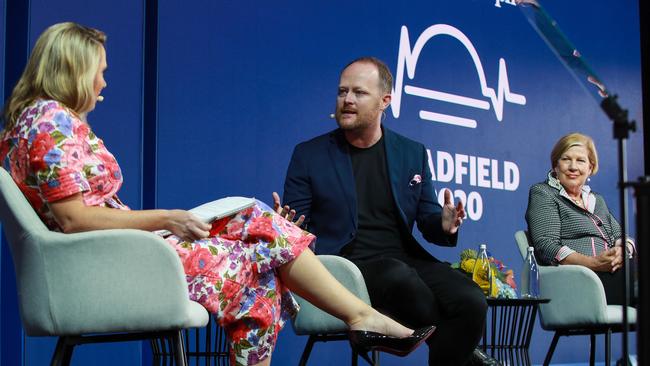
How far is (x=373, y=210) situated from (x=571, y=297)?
1058mm

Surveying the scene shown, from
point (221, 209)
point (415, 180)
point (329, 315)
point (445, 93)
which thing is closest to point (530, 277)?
point (415, 180)

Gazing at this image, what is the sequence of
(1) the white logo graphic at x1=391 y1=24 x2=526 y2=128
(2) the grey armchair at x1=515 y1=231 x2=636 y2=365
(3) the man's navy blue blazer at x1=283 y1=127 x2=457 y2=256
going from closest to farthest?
(3) the man's navy blue blazer at x1=283 y1=127 x2=457 y2=256 → (2) the grey armchair at x1=515 y1=231 x2=636 y2=365 → (1) the white logo graphic at x1=391 y1=24 x2=526 y2=128

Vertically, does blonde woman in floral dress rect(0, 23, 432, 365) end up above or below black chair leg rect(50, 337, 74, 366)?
above

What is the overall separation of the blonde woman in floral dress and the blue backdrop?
4.26 feet

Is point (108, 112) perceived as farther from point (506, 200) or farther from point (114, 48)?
point (506, 200)

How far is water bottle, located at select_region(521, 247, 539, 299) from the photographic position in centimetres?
383

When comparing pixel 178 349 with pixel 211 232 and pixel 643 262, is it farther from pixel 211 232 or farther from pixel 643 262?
pixel 643 262

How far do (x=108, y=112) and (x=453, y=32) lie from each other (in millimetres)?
2492

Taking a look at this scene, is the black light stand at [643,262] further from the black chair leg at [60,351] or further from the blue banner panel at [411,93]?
the blue banner panel at [411,93]

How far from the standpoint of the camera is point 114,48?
12.4 feet

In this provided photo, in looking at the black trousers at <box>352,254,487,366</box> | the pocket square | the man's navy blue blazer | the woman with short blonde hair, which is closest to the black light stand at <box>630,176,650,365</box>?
the black trousers at <box>352,254,487,366</box>

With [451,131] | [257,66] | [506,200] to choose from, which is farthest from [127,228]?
[506,200]

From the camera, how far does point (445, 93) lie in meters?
5.34

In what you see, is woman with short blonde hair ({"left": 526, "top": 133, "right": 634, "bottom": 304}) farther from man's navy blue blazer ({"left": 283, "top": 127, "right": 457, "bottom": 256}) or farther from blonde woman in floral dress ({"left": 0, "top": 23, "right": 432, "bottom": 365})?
blonde woman in floral dress ({"left": 0, "top": 23, "right": 432, "bottom": 365})
